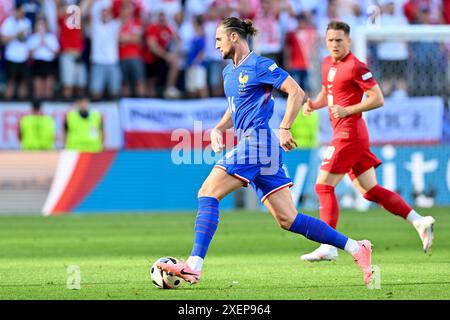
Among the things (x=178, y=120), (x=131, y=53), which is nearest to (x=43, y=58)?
(x=131, y=53)

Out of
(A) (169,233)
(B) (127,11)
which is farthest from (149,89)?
(A) (169,233)

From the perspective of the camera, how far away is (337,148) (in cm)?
1188

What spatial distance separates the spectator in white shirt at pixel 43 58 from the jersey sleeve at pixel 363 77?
11.7 meters

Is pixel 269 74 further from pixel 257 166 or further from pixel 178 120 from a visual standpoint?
pixel 178 120

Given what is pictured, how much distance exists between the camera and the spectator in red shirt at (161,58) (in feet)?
76.4

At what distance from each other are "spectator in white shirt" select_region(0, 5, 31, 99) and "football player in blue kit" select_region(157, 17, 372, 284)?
13.6m

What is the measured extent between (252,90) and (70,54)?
46.0 ft

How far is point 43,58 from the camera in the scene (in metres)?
22.6

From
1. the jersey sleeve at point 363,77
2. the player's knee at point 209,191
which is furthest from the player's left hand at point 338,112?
the player's knee at point 209,191

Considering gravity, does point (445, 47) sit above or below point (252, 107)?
above

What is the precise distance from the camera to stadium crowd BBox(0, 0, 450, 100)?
22.4 m
